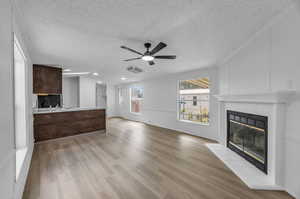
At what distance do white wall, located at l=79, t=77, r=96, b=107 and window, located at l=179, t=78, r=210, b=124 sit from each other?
5.25 metres

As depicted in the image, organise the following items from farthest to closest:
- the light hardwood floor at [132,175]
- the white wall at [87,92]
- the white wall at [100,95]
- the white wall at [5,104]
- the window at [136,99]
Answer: the white wall at [100,95] → the window at [136,99] → the white wall at [87,92] → the light hardwood floor at [132,175] → the white wall at [5,104]

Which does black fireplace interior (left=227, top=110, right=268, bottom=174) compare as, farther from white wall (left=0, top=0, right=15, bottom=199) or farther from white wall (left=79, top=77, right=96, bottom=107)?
white wall (left=79, top=77, right=96, bottom=107)

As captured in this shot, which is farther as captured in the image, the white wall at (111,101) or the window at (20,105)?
the white wall at (111,101)

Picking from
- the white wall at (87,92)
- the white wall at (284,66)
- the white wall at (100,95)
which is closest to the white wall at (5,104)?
the white wall at (284,66)

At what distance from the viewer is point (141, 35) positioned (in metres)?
2.29

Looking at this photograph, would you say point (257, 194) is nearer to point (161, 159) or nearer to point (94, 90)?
point (161, 159)

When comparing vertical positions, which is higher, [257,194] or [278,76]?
[278,76]

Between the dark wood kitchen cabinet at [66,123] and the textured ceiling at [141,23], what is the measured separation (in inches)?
85.2

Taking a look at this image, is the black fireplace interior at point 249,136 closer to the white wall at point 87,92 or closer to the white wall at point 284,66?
the white wall at point 284,66

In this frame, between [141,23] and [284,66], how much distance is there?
228cm

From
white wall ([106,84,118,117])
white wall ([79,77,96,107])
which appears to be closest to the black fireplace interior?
white wall ([79,77,96,107])

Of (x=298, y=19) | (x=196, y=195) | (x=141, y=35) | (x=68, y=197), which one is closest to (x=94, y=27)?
(x=141, y=35)

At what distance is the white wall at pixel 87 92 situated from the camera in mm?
6934

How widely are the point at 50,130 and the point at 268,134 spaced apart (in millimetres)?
5672
